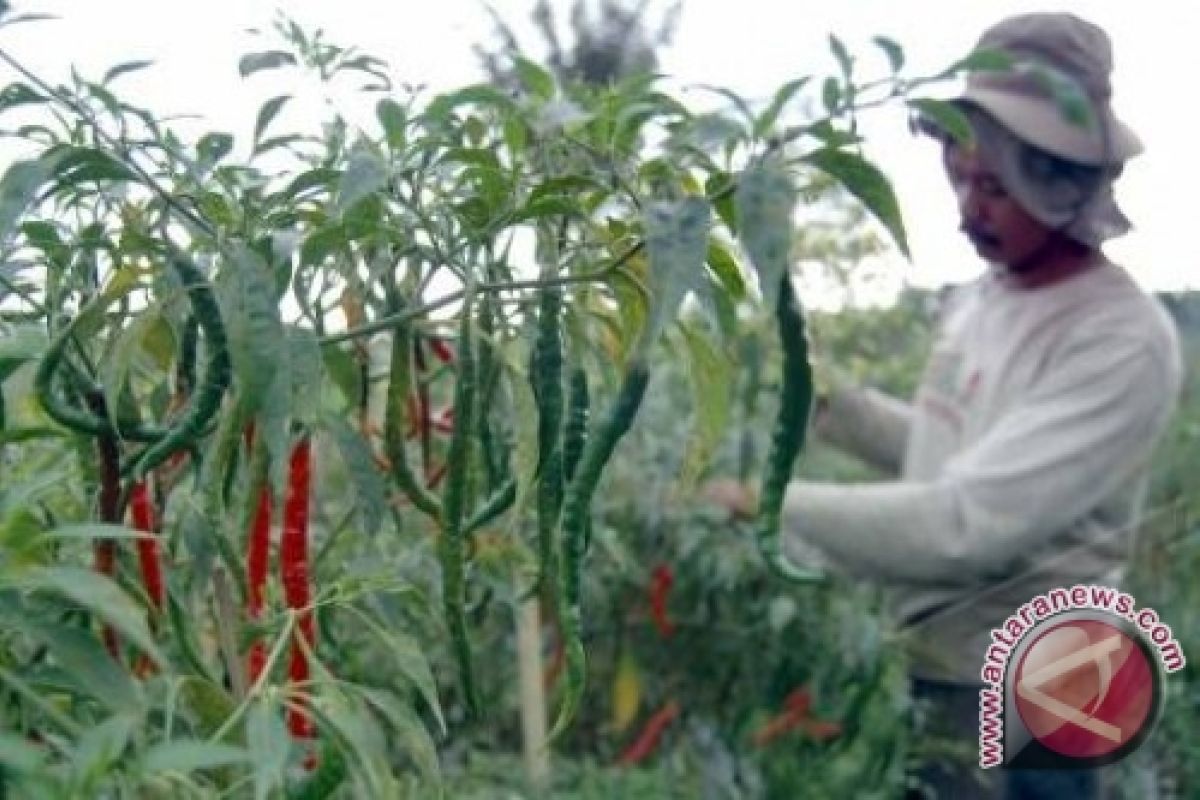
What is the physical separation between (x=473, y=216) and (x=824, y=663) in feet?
5.87

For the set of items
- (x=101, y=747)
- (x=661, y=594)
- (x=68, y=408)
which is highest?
(x=68, y=408)

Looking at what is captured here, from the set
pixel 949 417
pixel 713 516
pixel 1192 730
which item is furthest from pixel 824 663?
pixel 1192 730

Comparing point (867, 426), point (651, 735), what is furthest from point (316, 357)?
point (651, 735)

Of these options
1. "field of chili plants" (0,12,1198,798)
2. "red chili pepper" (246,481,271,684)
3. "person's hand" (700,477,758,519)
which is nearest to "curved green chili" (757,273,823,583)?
"field of chili plants" (0,12,1198,798)

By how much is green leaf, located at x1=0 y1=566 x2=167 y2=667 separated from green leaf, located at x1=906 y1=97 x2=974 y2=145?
0.30 meters

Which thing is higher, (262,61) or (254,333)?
(262,61)

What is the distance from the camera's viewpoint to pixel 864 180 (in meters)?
0.76

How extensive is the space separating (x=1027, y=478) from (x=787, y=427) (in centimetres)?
124

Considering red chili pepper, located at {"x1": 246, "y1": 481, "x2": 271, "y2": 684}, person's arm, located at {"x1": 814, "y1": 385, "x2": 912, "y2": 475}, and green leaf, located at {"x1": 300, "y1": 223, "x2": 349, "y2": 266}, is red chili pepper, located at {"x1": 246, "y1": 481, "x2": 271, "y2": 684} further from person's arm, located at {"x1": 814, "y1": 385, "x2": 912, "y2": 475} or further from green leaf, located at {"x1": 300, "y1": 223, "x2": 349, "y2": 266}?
person's arm, located at {"x1": 814, "y1": 385, "x2": 912, "y2": 475}

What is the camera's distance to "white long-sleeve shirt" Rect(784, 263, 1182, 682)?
2051 mm

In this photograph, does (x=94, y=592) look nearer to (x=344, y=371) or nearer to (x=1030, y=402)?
(x=344, y=371)

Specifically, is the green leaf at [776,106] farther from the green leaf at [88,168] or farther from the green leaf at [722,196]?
the green leaf at [88,168]

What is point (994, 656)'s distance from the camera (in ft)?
7.01

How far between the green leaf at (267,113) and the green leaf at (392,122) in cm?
12
